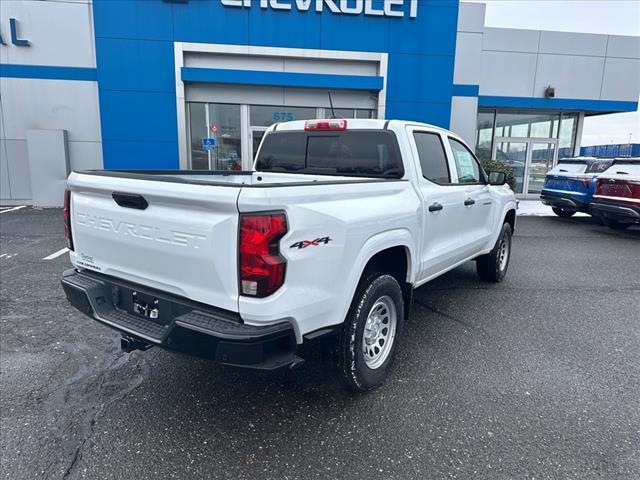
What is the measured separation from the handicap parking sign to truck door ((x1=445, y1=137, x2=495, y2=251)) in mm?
9791

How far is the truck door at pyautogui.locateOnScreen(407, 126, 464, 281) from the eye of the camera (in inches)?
149

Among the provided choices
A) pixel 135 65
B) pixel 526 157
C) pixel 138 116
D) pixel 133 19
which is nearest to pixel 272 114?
pixel 138 116

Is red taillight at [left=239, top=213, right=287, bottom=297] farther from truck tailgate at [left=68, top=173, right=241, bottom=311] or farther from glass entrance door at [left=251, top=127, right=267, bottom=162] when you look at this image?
glass entrance door at [left=251, top=127, right=267, bottom=162]

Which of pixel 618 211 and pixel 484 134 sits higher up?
pixel 484 134

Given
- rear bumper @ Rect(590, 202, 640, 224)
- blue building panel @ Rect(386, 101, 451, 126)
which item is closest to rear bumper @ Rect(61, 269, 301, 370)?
rear bumper @ Rect(590, 202, 640, 224)

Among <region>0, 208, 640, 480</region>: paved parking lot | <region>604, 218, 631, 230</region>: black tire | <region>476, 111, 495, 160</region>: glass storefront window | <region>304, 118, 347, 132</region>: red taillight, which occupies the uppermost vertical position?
<region>476, 111, 495, 160</region>: glass storefront window

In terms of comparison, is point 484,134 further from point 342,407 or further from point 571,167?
point 342,407

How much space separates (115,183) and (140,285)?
67 cm

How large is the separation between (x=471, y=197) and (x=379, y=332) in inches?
84.1

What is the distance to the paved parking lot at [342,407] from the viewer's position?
2535 millimetres

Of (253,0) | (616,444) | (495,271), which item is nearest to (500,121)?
(253,0)

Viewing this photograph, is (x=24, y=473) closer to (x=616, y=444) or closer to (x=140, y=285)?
(x=140, y=285)

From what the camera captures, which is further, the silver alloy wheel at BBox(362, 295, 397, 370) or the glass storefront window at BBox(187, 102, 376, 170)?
the glass storefront window at BBox(187, 102, 376, 170)

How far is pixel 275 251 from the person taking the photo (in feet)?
7.55
